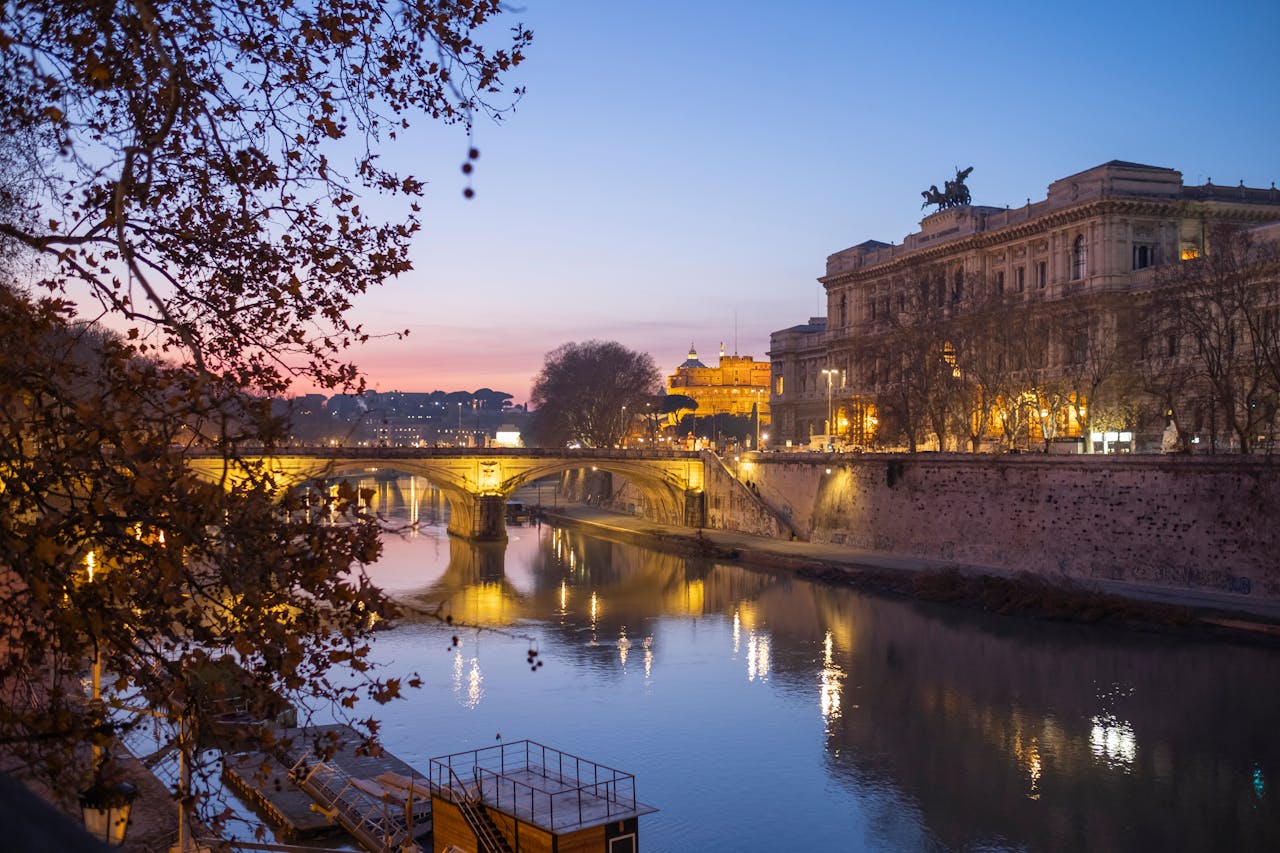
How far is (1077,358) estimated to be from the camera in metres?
44.8

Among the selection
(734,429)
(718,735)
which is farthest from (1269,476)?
(734,429)

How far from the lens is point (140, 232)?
6.29 meters

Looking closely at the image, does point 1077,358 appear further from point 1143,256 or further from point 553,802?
point 553,802

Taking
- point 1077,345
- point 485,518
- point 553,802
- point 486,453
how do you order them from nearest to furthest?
point 553,802
point 1077,345
point 485,518
point 486,453

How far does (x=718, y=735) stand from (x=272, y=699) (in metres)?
15.2

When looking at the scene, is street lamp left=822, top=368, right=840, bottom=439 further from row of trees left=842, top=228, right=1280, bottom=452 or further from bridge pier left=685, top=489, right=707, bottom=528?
row of trees left=842, top=228, right=1280, bottom=452

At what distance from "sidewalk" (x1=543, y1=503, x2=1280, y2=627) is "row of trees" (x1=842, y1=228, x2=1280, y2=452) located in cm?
485

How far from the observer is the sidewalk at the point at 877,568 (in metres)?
26.4

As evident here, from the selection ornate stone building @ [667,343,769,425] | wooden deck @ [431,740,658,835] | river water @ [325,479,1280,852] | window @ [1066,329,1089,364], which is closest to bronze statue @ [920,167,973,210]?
window @ [1066,329,1089,364]

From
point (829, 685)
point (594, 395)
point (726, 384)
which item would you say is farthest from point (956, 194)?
point (726, 384)

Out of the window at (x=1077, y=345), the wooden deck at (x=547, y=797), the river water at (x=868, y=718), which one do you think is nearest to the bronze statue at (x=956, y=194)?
the window at (x=1077, y=345)

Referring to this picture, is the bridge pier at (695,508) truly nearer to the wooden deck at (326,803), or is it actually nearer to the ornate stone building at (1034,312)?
the ornate stone building at (1034,312)

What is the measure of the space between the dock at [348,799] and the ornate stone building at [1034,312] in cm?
2472

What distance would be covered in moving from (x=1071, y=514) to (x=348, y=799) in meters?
23.3
